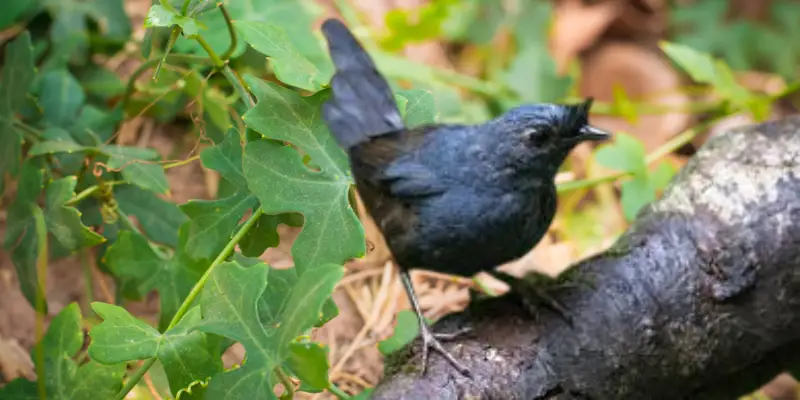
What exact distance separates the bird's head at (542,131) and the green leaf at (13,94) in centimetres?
118

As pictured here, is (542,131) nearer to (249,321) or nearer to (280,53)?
(280,53)

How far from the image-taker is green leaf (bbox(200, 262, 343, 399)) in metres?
1.40

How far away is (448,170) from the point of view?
1754 millimetres

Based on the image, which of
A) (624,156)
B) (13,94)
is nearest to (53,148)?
(13,94)

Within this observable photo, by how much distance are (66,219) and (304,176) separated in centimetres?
57

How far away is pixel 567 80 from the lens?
3.04 m

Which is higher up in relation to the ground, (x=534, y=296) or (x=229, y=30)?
(x=229, y=30)

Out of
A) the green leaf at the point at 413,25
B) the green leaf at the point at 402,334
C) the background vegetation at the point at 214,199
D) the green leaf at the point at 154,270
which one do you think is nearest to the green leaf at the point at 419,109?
the background vegetation at the point at 214,199

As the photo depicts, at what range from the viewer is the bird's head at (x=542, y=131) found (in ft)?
5.75

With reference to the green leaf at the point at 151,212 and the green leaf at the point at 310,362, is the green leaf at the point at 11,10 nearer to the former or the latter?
the green leaf at the point at 151,212

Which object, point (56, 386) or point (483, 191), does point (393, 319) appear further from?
point (56, 386)

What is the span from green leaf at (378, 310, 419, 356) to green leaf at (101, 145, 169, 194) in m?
0.63

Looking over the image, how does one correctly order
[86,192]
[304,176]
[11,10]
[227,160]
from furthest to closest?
1. [11,10]
2. [86,192]
3. [227,160]
4. [304,176]

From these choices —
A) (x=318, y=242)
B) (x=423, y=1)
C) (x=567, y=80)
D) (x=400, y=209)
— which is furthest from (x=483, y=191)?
(x=423, y=1)
